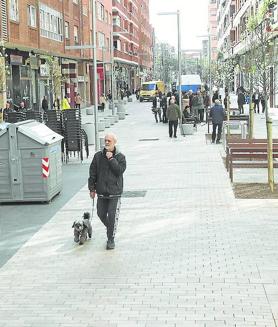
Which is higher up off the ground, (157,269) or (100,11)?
(100,11)

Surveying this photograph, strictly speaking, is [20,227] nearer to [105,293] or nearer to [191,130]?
[105,293]

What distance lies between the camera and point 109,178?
896 centimetres

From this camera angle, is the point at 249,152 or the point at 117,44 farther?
the point at 117,44

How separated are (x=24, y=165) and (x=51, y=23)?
116ft

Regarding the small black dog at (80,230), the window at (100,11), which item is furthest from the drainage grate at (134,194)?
the window at (100,11)

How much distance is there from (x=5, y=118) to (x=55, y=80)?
16.5 metres

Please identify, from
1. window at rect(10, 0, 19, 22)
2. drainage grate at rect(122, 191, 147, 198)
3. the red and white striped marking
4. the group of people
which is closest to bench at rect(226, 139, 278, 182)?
drainage grate at rect(122, 191, 147, 198)

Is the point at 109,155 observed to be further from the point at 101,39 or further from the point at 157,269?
the point at 101,39

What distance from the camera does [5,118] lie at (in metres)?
26.7

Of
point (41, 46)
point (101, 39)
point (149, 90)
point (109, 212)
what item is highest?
point (101, 39)

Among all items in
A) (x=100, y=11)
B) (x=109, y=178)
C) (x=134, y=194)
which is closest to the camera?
(x=109, y=178)

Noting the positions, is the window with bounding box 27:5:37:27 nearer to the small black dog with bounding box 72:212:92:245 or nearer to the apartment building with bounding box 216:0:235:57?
the small black dog with bounding box 72:212:92:245

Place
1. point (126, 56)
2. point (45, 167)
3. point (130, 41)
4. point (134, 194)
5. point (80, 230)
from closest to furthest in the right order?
point (80, 230)
point (45, 167)
point (134, 194)
point (126, 56)
point (130, 41)

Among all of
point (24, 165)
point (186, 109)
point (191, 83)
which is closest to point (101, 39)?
point (191, 83)
